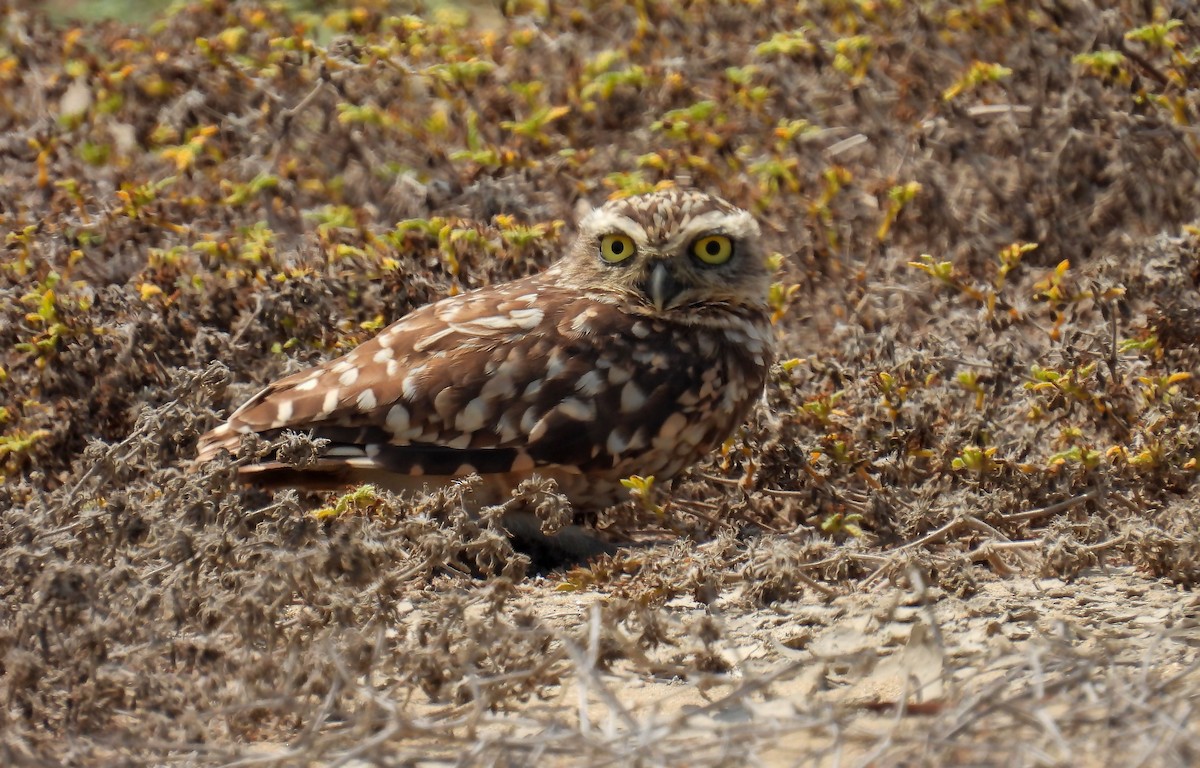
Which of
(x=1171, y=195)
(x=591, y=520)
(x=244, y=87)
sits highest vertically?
(x=244, y=87)

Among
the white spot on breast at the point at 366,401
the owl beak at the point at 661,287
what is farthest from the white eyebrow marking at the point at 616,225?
the white spot on breast at the point at 366,401

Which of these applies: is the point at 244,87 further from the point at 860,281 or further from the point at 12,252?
the point at 860,281

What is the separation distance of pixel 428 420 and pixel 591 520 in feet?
2.85

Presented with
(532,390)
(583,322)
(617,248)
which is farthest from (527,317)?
(617,248)

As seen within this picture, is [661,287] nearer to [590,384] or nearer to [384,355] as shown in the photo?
[590,384]

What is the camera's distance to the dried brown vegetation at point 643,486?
3936mm

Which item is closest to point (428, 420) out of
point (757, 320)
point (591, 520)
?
point (591, 520)

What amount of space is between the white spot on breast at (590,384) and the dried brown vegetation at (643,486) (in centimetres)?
40

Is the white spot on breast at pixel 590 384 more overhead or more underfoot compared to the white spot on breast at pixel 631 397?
more overhead

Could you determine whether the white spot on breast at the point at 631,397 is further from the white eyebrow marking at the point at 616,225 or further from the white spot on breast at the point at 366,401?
the white spot on breast at the point at 366,401

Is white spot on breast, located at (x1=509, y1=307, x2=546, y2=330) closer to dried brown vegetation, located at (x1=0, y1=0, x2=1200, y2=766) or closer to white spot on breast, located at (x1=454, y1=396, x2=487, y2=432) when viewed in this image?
white spot on breast, located at (x1=454, y1=396, x2=487, y2=432)

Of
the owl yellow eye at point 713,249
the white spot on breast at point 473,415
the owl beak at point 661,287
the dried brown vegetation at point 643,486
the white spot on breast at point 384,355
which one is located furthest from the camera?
the owl yellow eye at point 713,249

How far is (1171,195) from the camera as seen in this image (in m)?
6.89

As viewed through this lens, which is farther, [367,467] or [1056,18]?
[1056,18]
